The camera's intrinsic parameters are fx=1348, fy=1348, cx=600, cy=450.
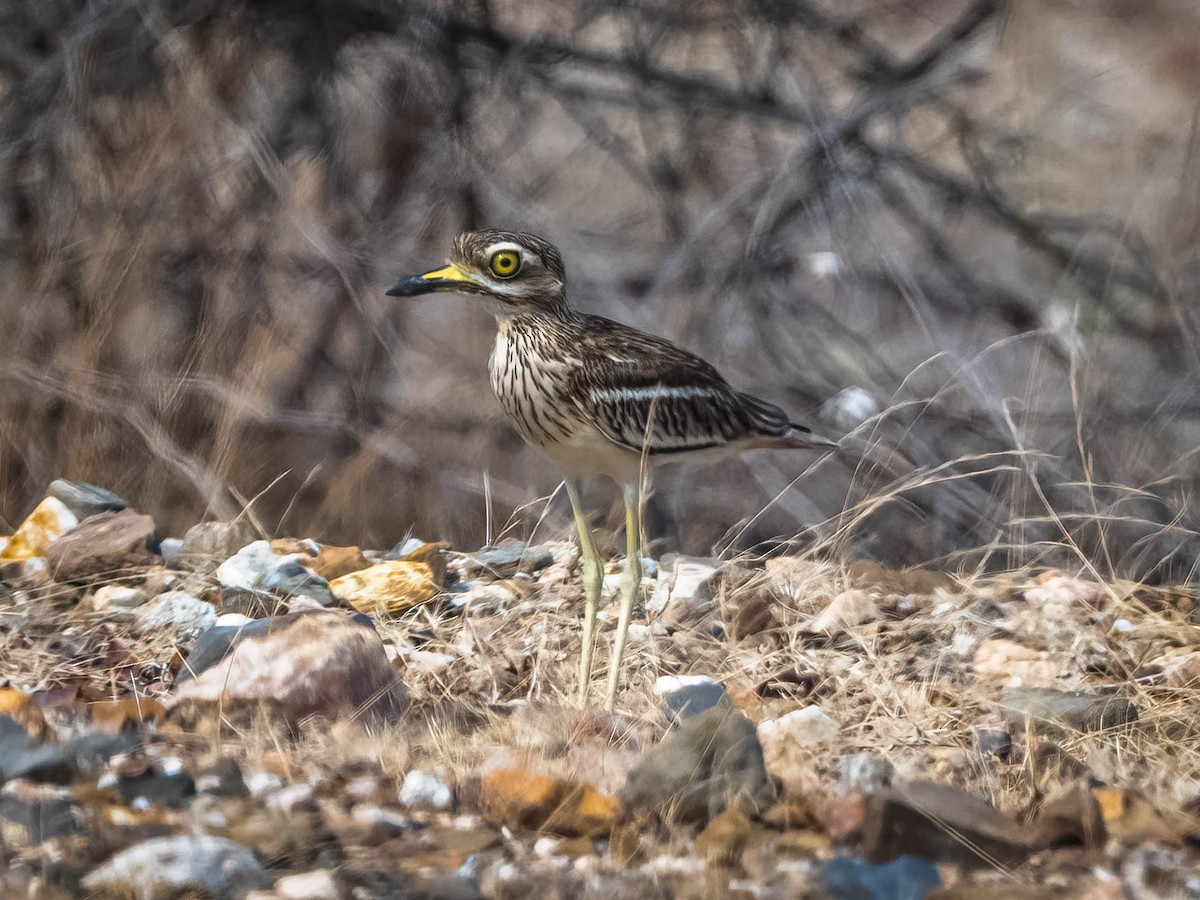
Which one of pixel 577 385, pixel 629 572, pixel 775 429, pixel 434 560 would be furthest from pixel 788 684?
pixel 434 560

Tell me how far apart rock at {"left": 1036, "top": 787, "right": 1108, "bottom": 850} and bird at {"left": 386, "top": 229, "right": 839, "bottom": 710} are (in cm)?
104

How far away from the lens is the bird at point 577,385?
294 centimetres

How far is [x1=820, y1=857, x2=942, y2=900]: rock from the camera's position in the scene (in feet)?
5.92

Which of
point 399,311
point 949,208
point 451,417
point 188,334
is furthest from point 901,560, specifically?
point 188,334

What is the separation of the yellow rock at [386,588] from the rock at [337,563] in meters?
0.16

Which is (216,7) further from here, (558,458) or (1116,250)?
(1116,250)

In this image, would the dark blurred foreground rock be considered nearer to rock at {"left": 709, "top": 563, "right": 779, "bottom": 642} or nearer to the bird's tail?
rock at {"left": 709, "top": 563, "right": 779, "bottom": 642}

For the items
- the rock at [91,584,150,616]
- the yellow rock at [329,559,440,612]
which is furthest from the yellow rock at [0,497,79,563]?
the yellow rock at [329,559,440,612]

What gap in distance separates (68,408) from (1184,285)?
12.8 feet

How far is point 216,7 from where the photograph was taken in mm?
4953

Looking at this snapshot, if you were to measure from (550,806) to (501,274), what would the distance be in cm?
130

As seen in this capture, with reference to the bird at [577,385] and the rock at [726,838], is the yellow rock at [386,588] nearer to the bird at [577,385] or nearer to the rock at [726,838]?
the bird at [577,385]

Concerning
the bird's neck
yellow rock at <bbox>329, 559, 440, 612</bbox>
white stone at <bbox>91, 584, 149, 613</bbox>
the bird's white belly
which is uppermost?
the bird's neck

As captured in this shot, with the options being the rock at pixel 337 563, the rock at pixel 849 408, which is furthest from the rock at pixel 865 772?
the rock at pixel 849 408
